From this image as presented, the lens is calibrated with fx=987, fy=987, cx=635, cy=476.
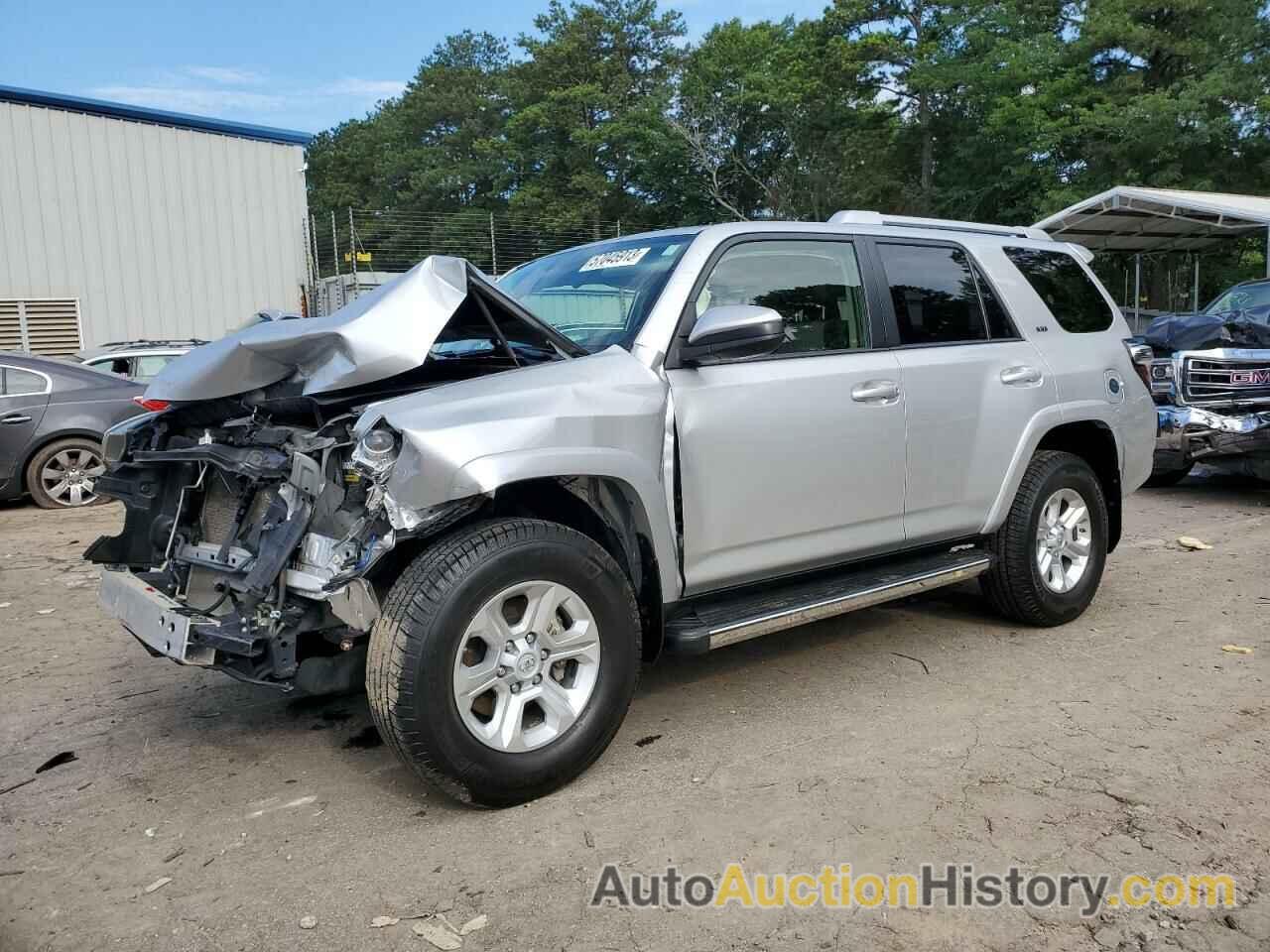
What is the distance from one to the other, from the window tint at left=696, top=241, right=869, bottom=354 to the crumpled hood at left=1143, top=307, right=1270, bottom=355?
6.09 m

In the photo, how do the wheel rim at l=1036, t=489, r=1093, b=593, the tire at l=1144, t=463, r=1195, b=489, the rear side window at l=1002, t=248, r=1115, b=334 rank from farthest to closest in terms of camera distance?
the tire at l=1144, t=463, r=1195, b=489 < the rear side window at l=1002, t=248, r=1115, b=334 < the wheel rim at l=1036, t=489, r=1093, b=593

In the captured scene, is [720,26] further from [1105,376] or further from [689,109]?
[1105,376]

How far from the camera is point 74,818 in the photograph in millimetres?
3176

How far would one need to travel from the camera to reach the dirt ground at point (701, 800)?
254 cm

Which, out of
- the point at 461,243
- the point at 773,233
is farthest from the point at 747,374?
the point at 461,243

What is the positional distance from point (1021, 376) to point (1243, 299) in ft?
24.2

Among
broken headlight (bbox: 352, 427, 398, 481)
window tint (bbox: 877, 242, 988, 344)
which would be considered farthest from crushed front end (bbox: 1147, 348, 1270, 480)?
broken headlight (bbox: 352, 427, 398, 481)

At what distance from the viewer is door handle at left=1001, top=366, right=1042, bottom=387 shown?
4578 millimetres

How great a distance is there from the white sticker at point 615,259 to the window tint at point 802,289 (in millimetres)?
385

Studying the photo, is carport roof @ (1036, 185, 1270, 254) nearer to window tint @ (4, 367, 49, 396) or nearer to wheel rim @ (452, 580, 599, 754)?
window tint @ (4, 367, 49, 396)

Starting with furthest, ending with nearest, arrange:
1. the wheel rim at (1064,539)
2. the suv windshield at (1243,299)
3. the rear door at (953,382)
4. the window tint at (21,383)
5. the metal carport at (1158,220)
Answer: the metal carport at (1158,220) < the suv windshield at (1243,299) < the window tint at (21,383) < the wheel rim at (1064,539) < the rear door at (953,382)

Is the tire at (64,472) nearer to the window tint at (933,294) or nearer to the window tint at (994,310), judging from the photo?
the window tint at (933,294)

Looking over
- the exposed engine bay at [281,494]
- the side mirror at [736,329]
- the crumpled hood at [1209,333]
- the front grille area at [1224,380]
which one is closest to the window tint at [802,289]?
the side mirror at [736,329]

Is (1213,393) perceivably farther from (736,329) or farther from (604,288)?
(736,329)
